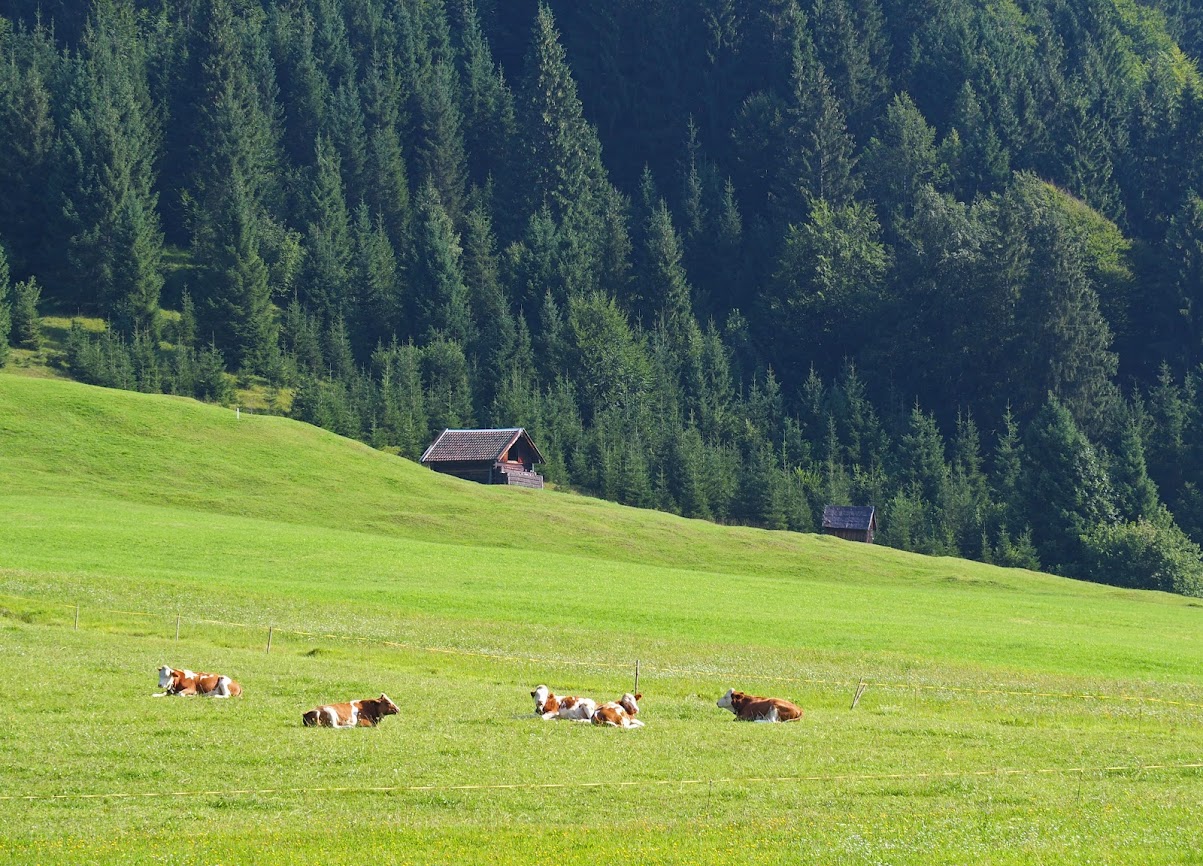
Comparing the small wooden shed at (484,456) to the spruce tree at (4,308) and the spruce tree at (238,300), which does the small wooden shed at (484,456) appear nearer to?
the spruce tree at (238,300)

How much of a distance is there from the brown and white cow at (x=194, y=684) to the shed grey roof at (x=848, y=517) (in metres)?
113

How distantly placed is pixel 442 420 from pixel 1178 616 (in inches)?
3386

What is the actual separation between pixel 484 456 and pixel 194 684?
9348 centimetres

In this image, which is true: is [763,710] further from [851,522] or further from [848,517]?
[848,517]

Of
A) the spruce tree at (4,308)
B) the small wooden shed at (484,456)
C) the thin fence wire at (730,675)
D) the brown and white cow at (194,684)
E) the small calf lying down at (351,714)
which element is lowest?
the small calf lying down at (351,714)

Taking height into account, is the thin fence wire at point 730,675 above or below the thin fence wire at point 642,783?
above

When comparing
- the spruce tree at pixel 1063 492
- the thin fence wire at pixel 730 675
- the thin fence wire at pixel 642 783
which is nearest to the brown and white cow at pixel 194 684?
the thin fence wire at pixel 642 783

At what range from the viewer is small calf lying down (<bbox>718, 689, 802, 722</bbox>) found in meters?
28.4

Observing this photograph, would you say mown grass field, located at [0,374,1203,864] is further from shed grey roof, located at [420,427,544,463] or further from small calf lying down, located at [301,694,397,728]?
shed grey roof, located at [420,427,544,463]

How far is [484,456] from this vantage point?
121 meters

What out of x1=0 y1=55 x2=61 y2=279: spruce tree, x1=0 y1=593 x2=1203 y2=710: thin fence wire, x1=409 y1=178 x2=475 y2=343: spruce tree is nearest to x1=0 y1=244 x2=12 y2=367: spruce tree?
A: x1=0 y1=55 x2=61 y2=279: spruce tree

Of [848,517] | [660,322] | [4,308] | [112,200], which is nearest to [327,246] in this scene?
[112,200]

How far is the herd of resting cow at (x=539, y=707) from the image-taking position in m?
25.8

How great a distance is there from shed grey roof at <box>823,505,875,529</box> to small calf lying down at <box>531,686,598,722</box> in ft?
364
